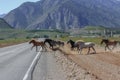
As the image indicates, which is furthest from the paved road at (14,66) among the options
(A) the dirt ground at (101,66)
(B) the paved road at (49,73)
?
(A) the dirt ground at (101,66)

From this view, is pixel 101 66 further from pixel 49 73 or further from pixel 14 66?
pixel 49 73

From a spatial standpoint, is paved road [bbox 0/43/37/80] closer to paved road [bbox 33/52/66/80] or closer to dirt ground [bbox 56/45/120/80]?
paved road [bbox 33/52/66/80]

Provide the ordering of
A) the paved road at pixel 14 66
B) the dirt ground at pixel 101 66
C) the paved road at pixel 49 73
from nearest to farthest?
the paved road at pixel 49 73 < the paved road at pixel 14 66 < the dirt ground at pixel 101 66

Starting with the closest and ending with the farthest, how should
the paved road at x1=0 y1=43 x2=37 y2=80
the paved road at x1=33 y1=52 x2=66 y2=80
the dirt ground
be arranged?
the paved road at x1=33 y1=52 x2=66 y2=80 < the paved road at x1=0 y1=43 x2=37 y2=80 < the dirt ground

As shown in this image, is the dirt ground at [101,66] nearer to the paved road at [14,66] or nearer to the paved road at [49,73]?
the paved road at [49,73]

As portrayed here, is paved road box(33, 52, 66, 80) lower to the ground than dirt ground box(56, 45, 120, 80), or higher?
higher

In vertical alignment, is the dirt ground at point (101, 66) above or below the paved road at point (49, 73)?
below

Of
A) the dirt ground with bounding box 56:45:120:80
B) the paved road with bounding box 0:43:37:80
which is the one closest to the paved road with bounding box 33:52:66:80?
the paved road with bounding box 0:43:37:80

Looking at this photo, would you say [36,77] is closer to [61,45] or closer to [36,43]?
[36,43]

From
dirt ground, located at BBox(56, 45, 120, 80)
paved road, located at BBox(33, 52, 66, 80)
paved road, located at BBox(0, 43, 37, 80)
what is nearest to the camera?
paved road, located at BBox(33, 52, 66, 80)

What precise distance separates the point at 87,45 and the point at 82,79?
30.5 m

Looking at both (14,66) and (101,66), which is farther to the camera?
(101,66)

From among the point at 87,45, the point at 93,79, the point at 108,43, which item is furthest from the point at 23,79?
the point at 108,43

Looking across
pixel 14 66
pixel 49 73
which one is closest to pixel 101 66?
pixel 14 66
